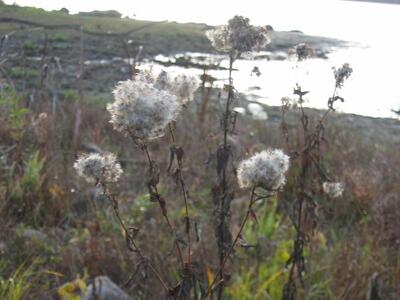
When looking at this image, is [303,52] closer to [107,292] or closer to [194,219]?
[194,219]

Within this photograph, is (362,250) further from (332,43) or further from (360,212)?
(332,43)

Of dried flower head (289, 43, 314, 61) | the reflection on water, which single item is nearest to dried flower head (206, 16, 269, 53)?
dried flower head (289, 43, 314, 61)

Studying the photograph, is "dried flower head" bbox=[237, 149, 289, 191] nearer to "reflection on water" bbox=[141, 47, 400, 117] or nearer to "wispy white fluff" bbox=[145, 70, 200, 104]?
"wispy white fluff" bbox=[145, 70, 200, 104]

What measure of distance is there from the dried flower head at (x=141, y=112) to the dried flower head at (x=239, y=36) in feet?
1.72

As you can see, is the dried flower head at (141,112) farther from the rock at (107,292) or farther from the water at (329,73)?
the rock at (107,292)

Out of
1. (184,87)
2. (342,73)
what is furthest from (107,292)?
(342,73)

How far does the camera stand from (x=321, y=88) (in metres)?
8.64

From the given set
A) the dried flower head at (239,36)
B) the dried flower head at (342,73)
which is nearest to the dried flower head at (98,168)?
the dried flower head at (239,36)

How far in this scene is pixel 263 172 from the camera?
181 centimetres

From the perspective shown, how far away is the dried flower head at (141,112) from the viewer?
1.62 m

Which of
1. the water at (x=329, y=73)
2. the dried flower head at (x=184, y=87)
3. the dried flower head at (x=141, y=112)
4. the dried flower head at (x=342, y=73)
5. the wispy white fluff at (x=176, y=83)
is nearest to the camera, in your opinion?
the dried flower head at (x=141, y=112)

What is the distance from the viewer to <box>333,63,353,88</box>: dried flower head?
2.58 meters

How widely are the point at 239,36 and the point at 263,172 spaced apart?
522 mm

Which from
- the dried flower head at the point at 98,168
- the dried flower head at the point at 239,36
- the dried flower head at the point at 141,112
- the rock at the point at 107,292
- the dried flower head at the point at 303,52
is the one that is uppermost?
the dried flower head at the point at 239,36
